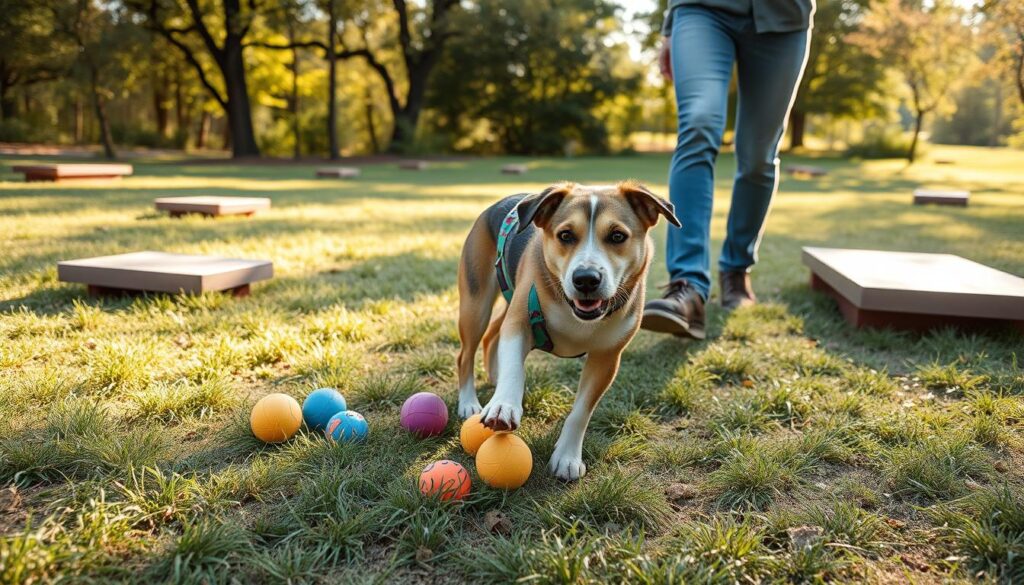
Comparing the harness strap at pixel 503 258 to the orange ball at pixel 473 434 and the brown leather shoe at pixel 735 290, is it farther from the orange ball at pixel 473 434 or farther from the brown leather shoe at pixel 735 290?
the brown leather shoe at pixel 735 290

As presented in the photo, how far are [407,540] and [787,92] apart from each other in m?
4.51

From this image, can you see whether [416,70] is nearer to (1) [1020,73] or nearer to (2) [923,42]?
(2) [923,42]

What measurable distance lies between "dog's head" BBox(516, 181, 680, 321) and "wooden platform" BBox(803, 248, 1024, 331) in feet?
8.59

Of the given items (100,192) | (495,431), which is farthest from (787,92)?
(100,192)

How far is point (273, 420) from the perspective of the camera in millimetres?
3143

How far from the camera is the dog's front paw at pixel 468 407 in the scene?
3.62 meters

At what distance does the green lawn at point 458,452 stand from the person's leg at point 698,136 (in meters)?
0.65

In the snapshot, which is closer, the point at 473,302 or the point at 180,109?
the point at 473,302

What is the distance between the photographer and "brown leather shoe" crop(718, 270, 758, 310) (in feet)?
19.4

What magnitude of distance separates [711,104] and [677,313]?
1.64m

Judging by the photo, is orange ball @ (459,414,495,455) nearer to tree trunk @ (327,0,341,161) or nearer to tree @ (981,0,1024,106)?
tree @ (981,0,1024,106)

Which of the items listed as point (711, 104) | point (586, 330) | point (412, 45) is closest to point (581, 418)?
point (586, 330)

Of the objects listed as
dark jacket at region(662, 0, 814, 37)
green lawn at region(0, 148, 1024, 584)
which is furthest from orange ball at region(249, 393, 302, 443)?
dark jacket at region(662, 0, 814, 37)

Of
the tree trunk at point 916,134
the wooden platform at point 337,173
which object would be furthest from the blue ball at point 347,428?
the tree trunk at point 916,134
